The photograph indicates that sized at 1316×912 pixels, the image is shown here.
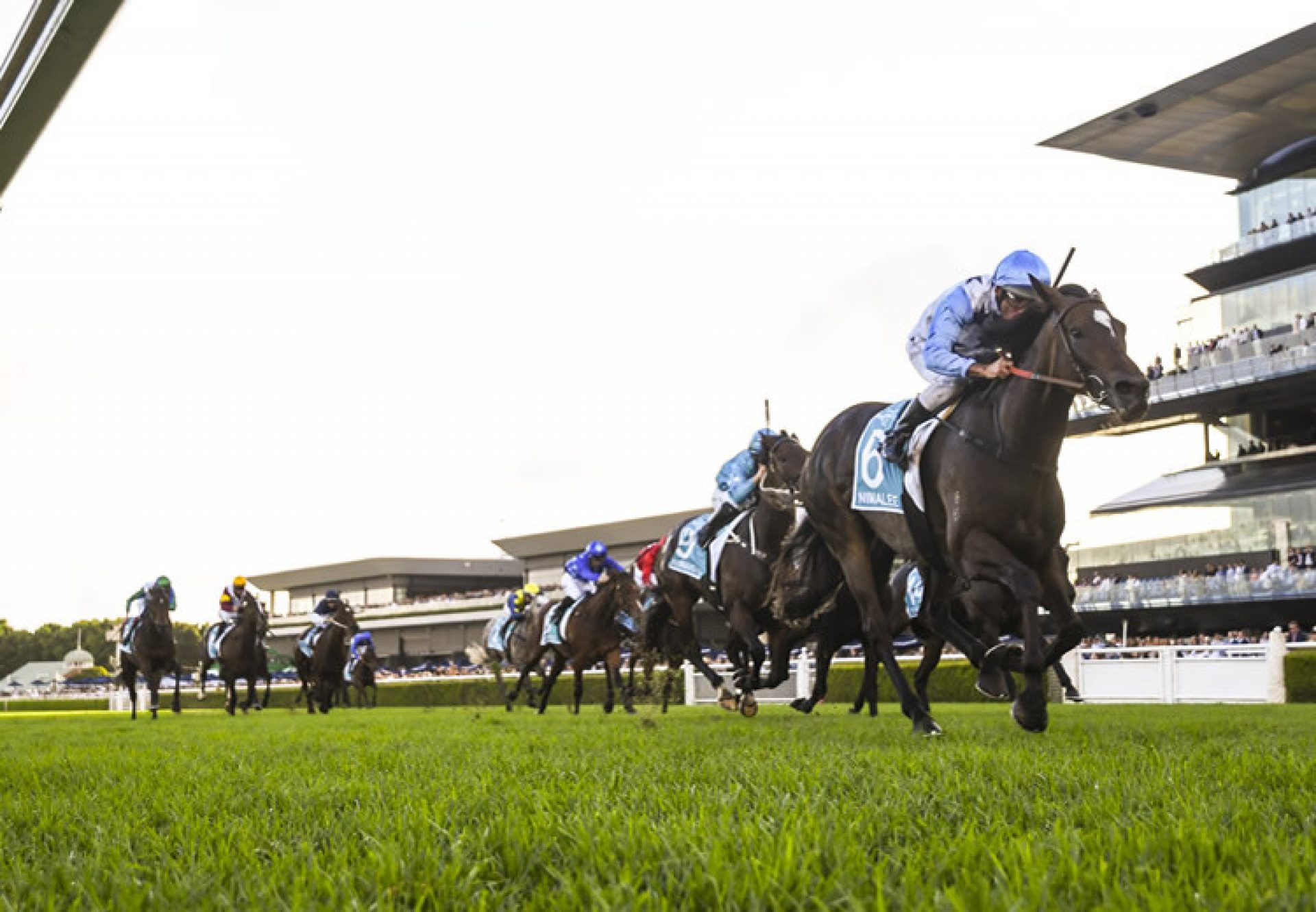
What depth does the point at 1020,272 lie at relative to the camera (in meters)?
8.16

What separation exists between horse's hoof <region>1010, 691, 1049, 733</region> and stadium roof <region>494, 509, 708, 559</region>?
64.6m

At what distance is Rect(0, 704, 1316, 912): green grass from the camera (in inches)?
102

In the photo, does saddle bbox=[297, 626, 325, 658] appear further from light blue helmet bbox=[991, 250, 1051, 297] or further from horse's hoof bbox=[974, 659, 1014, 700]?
light blue helmet bbox=[991, 250, 1051, 297]

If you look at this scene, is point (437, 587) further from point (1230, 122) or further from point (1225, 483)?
point (1230, 122)

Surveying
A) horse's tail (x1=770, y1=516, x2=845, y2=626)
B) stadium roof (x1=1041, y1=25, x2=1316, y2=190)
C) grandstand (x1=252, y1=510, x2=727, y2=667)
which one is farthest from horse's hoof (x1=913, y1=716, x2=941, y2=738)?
grandstand (x1=252, y1=510, x2=727, y2=667)

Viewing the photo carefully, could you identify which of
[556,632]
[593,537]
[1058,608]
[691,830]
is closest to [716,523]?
[556,632]

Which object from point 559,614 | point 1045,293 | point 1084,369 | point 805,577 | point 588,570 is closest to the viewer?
point 1084,369

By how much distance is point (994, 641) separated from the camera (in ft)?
30.1

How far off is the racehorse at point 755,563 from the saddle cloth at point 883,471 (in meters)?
3.50

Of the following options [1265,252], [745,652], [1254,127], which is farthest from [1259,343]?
[745,652]

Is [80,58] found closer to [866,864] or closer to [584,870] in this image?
[584,870]

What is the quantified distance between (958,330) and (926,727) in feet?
8.46

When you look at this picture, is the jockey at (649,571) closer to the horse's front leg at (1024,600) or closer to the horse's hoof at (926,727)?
the horse's hoof at (926,727)

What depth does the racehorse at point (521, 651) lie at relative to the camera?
2378cm
